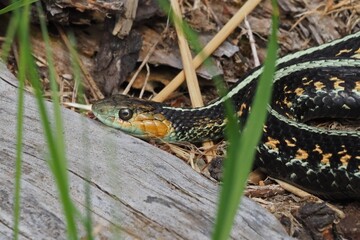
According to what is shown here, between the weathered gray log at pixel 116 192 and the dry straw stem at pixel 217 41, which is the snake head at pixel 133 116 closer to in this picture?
the dry straw stem at pixel 217 41

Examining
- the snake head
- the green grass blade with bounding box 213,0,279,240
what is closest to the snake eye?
the snake head

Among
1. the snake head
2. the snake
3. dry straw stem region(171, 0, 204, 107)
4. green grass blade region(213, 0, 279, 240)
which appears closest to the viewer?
green grass blade region(213, 0, 279, 240)

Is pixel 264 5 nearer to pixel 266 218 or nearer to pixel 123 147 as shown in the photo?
pixel 123 147

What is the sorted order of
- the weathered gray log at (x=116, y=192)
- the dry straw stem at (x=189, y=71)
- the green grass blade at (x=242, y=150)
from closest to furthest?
the green grass blade at (x=242, y=150) → the weathered gray log at (x=116, y=192) → the dry straw stem at (x=189, y=71)

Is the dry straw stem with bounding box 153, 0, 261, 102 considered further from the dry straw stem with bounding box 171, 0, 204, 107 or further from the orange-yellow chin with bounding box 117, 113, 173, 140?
the orange-yellow chin with bounding box 117, 113, 173, 140

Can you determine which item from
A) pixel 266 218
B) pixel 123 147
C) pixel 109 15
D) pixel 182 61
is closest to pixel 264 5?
pixel 182 61

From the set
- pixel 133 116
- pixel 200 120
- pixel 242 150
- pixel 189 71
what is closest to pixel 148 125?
pixel 133 116

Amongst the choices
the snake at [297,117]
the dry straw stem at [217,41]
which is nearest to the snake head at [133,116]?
the snake at [297,117]
